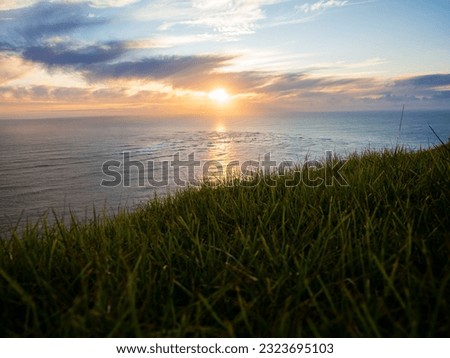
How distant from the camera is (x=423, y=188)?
3670 mm

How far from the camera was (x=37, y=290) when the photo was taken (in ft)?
7.91

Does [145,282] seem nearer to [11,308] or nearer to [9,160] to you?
[11,308]

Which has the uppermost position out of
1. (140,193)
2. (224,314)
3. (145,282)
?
(145,282)

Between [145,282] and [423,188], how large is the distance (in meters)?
2.84
